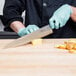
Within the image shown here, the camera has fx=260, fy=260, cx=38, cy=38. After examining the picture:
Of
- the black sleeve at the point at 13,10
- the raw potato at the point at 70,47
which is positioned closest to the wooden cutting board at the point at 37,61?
the raw potato at the point at 70,47

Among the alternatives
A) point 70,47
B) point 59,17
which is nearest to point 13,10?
point 59,17

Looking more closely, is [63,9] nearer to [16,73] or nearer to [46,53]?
[46,53]

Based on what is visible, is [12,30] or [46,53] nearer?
[46,53]

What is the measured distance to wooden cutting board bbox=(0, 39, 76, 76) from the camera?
83 cm

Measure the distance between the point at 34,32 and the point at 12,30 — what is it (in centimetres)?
38

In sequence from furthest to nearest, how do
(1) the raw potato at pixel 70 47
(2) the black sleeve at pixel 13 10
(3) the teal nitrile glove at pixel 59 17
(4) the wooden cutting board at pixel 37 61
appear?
1. (2) the black sleeve at pixel 13 10
2. (3) the teal nitrile glove at pixel 59 17
3. (1) the raw potato at pixel 70 47
4. (4) the wooden cutting board at pixel 37 61

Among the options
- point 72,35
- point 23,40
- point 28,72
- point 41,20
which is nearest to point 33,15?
point 41,20

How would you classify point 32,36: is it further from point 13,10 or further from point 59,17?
point 13,10

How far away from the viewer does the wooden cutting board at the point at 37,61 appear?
2.73 feet

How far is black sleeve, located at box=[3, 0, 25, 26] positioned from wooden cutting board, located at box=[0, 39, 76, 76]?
33 centimetres

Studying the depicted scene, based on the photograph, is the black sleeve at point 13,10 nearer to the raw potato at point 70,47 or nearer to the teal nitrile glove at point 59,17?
the teal nitrile glove at point 59,17

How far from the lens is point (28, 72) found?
83 cm

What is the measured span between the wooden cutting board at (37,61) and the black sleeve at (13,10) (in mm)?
326

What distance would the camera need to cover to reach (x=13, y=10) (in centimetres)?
141
